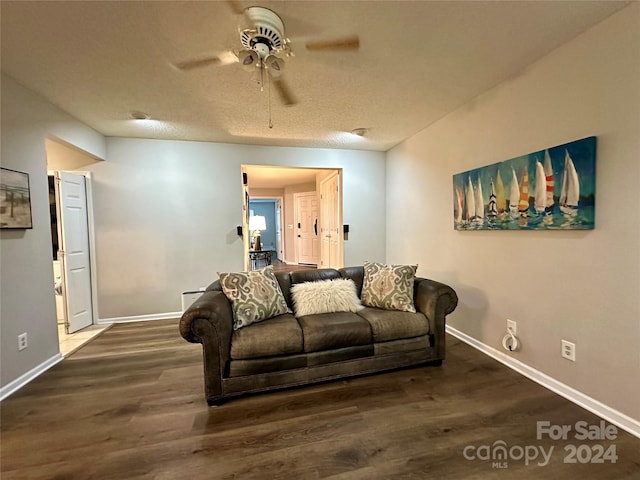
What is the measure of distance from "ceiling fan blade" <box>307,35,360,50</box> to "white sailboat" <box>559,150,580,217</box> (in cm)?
160

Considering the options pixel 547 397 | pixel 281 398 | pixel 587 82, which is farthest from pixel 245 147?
pixel 547 397

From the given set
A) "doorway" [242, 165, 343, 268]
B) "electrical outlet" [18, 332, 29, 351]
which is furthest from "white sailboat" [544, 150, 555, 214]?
"electrical outlet" [18, 332, 29, 351]

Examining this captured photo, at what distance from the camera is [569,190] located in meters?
1.86

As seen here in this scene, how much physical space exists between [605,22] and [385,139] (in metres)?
2.36

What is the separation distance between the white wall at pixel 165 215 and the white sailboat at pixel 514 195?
2.70 metres

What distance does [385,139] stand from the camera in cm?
388

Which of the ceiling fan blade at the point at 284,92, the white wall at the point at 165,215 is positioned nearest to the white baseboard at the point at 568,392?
the ceiling fan blade at the point at 284,92

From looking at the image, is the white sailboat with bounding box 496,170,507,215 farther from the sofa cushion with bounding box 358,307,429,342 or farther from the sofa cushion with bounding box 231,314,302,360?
the sofa cushion with bounding box 231,314,302,360

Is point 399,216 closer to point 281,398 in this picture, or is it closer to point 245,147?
point 245,147

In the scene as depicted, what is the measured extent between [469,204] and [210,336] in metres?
2.59

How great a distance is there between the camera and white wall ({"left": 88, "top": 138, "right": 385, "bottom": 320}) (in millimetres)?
3635

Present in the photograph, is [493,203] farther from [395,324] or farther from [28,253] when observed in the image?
[28,253]

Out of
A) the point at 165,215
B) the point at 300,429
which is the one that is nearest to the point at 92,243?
the point at 165,215

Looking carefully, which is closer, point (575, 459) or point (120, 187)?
point (575, 459)
